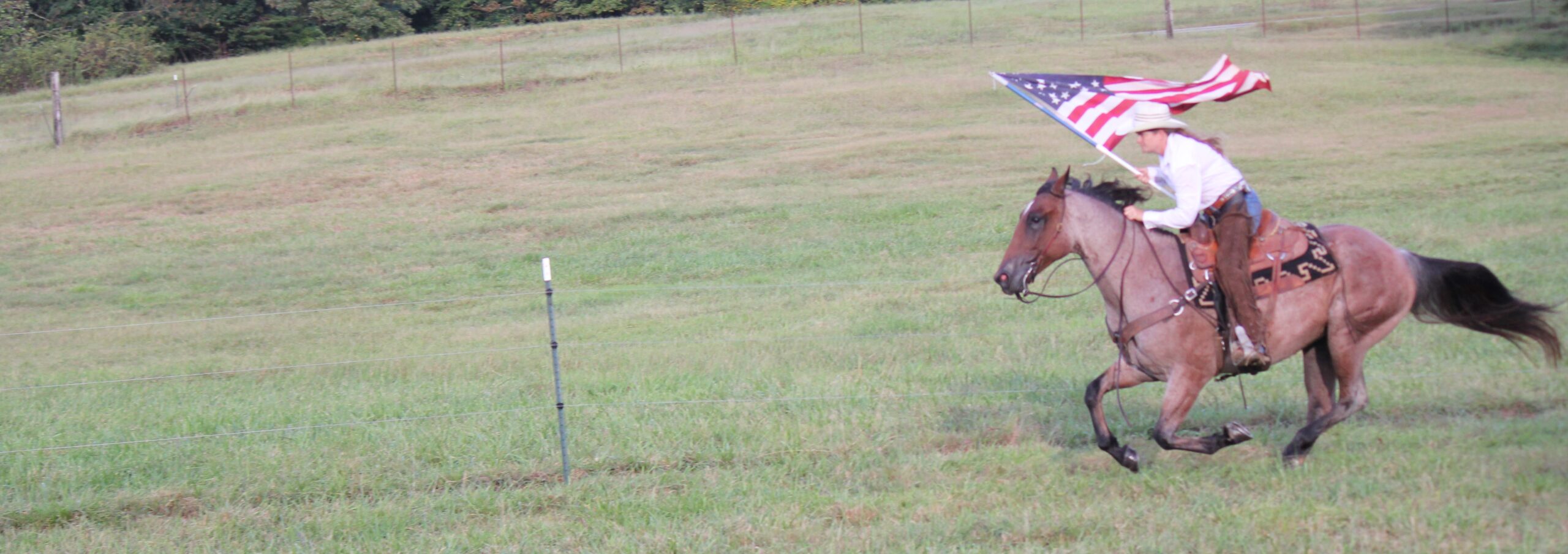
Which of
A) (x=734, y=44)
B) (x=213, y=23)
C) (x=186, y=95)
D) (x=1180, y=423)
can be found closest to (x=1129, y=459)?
(x=1180, y=423)

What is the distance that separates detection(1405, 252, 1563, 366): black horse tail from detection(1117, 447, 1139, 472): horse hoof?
2.01 meters

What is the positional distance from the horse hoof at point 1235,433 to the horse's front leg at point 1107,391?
0.50 m

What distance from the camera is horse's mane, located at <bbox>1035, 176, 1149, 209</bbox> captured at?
288 inches

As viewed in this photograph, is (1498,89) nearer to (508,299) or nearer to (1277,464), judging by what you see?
(508,299)

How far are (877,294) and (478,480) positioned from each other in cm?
719

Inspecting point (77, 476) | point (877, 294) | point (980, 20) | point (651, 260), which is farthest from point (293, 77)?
point (77, 476)

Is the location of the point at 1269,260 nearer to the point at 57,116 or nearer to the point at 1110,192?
the point at 1110,192

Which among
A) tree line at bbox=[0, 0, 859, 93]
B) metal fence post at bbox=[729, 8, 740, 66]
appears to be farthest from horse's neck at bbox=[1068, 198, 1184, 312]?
tree line at bbox=[0, 0, 859, 93]

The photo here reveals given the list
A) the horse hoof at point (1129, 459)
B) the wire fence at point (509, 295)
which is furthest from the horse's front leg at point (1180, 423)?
the wire fence at point (509, 295)

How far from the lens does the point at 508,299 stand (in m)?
15.9

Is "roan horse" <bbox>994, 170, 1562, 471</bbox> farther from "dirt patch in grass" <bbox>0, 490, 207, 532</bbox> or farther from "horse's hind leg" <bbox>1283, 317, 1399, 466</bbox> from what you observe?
"dirt patch in grass" <bbox>0, 490, 207, 532</bbox>

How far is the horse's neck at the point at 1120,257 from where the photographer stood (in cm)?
709

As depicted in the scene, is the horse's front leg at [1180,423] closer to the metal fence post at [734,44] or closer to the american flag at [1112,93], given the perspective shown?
the american flag at [1112,93]

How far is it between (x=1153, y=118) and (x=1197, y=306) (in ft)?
3.62
